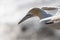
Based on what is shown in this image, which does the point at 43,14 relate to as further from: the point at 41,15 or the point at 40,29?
the point at 40,29

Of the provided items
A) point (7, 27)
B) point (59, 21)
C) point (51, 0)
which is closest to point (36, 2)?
point (51, 0)

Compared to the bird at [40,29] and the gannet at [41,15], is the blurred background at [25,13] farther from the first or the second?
Result: the gannet at [41,15]

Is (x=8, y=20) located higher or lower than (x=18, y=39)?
higher

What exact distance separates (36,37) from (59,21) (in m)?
0.36

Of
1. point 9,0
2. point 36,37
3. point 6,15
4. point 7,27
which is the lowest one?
point 36,37

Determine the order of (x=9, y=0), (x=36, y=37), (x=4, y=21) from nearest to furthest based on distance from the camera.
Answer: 1. (x=36, y=37)
2. (x=4, y=21)
3. (x=9, y=0)

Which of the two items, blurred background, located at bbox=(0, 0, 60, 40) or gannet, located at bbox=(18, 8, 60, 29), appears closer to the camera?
gannet, located at bbox=(18, 8, 60, 29)

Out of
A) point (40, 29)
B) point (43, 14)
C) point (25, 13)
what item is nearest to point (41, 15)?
point (43, 14)

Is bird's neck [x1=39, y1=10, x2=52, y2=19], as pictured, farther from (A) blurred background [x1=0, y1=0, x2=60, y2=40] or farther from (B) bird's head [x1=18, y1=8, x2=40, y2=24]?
(A) blurred background [x1=0, y1=0, x2=60, y2=40]

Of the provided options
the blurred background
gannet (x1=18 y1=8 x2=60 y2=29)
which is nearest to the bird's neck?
gannet (x1=18 y1=8 x2=60 y2=29)

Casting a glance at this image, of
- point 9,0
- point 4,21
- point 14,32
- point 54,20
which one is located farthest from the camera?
point 9,0

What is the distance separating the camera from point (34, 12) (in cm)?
251

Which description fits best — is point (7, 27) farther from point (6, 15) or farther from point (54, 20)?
point (54, 20)

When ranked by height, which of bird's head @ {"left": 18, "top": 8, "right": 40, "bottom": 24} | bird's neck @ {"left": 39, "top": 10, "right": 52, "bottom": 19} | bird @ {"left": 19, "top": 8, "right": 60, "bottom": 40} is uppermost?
bird's head @ {"left": 18, "top": 8, "right": 40, "bottom": 24}
